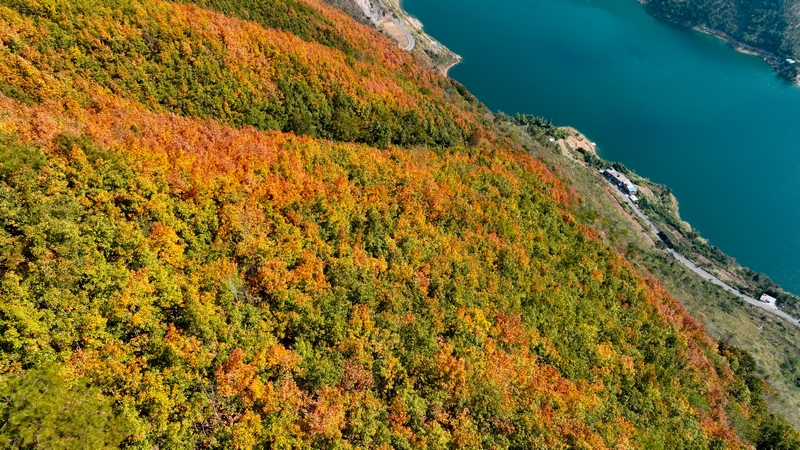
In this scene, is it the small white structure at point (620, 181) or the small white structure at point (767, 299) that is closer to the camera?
the small white structure at point (767, 299)

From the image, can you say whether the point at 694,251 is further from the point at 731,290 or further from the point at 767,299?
the point at 767,299

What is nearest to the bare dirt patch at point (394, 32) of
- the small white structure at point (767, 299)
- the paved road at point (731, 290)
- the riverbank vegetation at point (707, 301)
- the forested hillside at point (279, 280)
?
the riverbank vegetation at point (707, 301)

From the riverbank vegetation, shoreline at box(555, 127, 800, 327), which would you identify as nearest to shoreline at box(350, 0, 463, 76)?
shoreline at box(555, 127, 800, 327)

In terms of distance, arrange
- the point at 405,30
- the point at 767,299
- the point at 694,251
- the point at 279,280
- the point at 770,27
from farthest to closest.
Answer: the point at 770,27 → the point at 405,30 → the point at 694,251 → the point at 767,299 → the point at 279,280

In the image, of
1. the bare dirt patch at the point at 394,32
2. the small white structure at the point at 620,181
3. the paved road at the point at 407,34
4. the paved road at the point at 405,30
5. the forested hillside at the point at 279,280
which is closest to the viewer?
the forested hillside at the point at 279,280

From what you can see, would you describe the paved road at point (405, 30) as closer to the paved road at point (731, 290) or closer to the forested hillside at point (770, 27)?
the paved road at point (731, 290)

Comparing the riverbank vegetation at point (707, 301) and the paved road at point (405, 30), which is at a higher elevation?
the paved road at point (405, 30)

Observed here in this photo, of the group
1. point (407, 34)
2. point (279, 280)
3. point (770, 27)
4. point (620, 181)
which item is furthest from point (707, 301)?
point (770, 27)

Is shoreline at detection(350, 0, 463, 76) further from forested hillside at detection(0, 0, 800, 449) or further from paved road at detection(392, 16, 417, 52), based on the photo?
forested hillside at detection(0, 0, 800, 449)

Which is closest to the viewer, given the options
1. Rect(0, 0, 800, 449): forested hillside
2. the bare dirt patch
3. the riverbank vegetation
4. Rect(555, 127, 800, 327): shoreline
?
Rect(0, 0, 800, 449): forested hillside

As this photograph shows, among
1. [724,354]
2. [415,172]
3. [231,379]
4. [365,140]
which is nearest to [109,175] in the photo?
[231,379]
